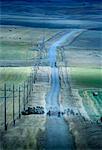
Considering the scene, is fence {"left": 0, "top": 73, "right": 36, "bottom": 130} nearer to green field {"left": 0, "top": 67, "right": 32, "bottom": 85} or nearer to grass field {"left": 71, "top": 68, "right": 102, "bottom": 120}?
green field {"left": 0, "top": 67, "right": 32, "bottom": 85}

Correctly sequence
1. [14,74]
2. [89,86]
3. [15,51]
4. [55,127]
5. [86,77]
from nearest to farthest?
[55,127] < [89,86] < [14,74] < [86,77] < [15,51]

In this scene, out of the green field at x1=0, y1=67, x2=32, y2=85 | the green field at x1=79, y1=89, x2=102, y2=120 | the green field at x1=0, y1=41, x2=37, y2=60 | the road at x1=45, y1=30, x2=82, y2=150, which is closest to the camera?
the road at x1=45, y1=30, x2=82, y2=150

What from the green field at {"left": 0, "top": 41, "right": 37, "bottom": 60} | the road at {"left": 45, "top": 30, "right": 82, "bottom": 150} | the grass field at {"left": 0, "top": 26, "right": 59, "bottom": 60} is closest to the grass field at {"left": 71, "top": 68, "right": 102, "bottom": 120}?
the road at {"left": 45, "top": 30, "right": 82, "bottom": 150}

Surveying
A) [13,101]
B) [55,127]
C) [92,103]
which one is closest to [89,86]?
[92,103]

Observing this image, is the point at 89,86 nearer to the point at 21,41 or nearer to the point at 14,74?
the point at 14,74

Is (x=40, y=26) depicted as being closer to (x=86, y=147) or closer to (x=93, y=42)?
(x=93, y=42)

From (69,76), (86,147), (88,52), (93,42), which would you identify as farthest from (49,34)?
(86,147)
